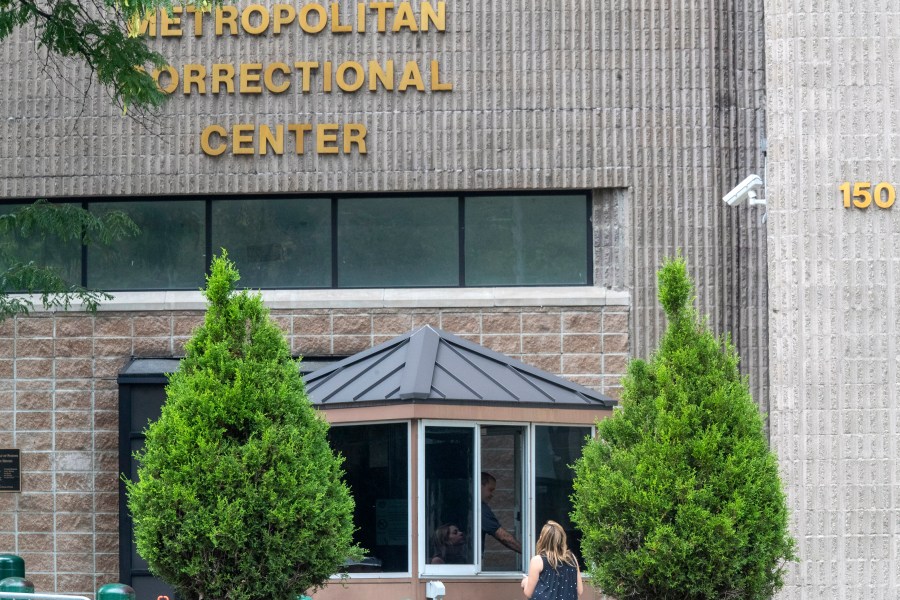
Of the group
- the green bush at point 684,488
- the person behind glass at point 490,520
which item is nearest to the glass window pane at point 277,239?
the person behind glass at point 490,520

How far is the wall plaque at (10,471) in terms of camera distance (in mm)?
16484

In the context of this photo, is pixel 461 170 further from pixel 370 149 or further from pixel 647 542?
pixel 647 542

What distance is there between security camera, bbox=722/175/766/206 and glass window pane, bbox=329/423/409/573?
5514 mm

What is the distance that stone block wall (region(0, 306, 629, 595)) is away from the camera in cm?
1641

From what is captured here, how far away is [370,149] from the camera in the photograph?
16.6 m

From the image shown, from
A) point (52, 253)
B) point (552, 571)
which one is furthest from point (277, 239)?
point (552, 571)

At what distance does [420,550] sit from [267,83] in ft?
22.6

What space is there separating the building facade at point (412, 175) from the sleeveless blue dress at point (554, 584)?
5507mm

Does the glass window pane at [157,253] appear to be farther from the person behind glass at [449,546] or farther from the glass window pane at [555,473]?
the person behind glass at [449,546]

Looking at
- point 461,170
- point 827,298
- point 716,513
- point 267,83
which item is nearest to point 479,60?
point 461,170

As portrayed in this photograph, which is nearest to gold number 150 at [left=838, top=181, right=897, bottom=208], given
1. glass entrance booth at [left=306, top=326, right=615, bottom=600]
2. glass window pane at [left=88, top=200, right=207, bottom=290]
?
glass entrance booth at [left=306, top=326, right=615, bottom=600]

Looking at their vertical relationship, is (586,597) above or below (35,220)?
below

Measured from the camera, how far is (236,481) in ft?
33.3

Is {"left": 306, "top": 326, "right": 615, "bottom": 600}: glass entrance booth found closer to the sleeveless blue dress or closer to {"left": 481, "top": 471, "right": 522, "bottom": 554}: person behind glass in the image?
{"left": 481, "top": 471, "right": 522, "bottom": 554}: person behind glass
